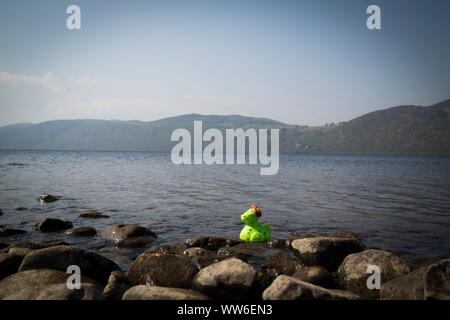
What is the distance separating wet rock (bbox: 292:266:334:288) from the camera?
582 cm

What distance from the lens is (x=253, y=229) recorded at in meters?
9.74

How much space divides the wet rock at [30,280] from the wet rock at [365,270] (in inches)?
225

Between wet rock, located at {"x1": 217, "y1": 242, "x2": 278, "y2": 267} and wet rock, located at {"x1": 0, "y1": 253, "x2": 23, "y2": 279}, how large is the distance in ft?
16.2

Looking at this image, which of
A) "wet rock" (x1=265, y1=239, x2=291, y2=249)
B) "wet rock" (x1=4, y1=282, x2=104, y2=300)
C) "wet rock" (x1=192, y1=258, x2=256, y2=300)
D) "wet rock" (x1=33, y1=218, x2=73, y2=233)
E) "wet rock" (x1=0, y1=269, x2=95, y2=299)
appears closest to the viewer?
"wet rock" (x1=4, y1=282, x2=104, y2=300)

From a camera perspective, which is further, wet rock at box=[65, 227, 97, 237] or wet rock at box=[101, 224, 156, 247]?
wet rock at box=[65, 227, 97, 237]

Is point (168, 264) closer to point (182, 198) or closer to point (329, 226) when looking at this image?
point (329, 226)

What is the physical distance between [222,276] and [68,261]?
137 inches

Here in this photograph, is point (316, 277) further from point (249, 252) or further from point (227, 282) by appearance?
point (249, 252)

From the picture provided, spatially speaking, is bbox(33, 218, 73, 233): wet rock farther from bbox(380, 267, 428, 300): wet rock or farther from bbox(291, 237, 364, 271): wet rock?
bbox(380, 267, 428, 300): wet rock

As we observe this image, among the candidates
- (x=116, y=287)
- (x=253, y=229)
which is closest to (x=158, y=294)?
(x=116, y=287)

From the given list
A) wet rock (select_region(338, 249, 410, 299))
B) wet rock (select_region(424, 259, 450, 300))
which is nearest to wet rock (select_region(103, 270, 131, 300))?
wet rock (select_region(338, 249, 410, 299))
